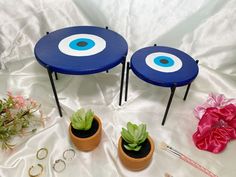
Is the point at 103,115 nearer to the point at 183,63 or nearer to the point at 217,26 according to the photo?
the point at 183,63

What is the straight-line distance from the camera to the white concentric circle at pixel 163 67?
3.00 ft

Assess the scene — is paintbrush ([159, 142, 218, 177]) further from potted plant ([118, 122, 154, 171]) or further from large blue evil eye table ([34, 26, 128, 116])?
large blue evil eye table ([34, 26, 128, 116])

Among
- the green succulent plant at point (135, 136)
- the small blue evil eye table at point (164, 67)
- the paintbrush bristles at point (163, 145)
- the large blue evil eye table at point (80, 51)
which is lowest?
the paintbrush bristles at point (163, 145)

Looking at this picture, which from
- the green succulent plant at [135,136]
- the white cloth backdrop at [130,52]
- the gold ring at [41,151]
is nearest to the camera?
the green succulent plant at [135,136]

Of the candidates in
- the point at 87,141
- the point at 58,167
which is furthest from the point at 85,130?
the point at 58,167

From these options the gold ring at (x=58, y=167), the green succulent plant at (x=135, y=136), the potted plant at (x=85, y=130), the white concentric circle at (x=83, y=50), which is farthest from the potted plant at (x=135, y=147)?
the white concentric circle at (x=83, y=50)

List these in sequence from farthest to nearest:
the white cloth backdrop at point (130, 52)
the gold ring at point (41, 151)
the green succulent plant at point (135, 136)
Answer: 1. the white cloth backdrop at point (130, 52)
2. the gold ring at point (41, 151)
3. the green succulent plant at point (135, 136)

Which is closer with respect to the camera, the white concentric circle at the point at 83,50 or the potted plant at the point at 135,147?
the potted plant at the point at 135,147

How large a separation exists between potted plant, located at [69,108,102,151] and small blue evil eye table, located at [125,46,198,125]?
0.24 m

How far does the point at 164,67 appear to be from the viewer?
92 centimetres

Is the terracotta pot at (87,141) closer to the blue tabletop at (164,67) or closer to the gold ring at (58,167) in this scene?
the gold ring at (58,167)

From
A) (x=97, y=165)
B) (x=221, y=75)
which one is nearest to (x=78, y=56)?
(x=97, y=165)

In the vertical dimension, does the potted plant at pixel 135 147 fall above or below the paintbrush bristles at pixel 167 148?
above

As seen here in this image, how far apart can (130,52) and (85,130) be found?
0.55 metres
